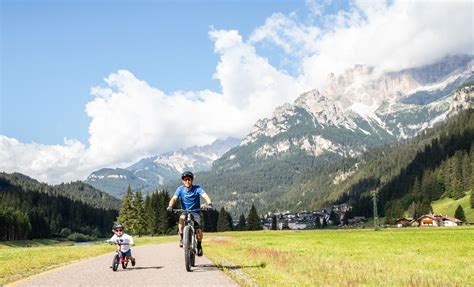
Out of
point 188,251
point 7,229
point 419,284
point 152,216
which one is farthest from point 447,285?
point 7,229

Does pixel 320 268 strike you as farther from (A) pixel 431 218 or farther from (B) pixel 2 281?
(A) pixel 431 218

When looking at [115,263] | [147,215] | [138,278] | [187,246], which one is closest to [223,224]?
[147,215]

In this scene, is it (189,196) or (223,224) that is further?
(223,224)

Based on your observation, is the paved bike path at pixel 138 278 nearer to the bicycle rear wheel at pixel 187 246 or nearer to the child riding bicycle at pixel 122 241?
the bicycle rear wheel at pixel 187 246

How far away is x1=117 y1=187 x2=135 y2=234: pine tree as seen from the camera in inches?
4815

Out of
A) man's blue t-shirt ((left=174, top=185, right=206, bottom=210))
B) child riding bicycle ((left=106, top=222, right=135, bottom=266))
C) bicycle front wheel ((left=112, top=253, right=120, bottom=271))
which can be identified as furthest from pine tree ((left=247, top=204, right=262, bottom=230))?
man's blue t-shirt ((left=174, top=185, right=206, bottom=210))

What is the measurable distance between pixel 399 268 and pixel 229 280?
811 cm

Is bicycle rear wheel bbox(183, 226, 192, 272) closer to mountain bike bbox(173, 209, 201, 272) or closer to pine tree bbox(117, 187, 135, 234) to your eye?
mountain bike bbox(173, 209, 201, 272)

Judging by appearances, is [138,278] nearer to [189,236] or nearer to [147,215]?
[189,236]

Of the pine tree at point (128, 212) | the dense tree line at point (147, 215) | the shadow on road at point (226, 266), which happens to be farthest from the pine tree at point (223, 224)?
the shadow on road at point (226, 266)

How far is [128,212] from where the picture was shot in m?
124

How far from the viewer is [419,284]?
14.0 meters

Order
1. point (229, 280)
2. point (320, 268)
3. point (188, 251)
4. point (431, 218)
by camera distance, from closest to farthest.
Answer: point (229, 280)
point (188, 251)
point (320, 268)
point (431, 218)

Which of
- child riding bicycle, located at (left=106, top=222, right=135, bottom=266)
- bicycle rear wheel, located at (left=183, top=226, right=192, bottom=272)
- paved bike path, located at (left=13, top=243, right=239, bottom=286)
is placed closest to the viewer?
paved bike path, located at (left=13, top=243, right=239, bottom=286)
